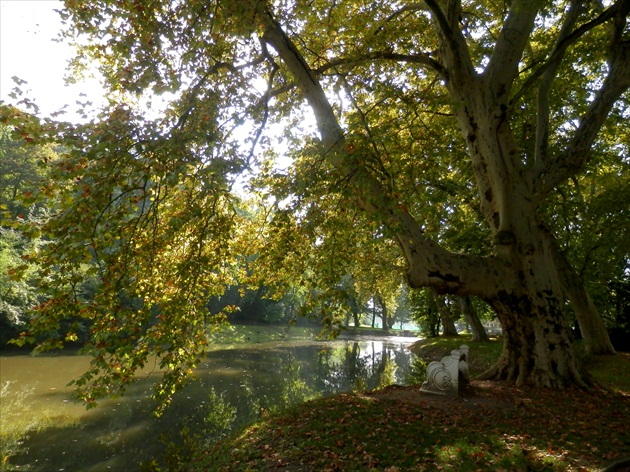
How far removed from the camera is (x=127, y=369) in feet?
22.0

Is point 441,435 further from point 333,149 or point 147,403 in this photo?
point 147,403

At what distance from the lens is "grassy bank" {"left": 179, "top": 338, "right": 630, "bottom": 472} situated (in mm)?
5879

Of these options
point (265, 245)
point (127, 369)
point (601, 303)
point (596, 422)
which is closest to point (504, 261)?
point (596, 422)

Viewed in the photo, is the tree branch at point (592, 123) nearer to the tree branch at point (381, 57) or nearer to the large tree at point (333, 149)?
the large tree at point (333, 149)

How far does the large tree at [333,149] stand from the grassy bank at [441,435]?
5.35 ft

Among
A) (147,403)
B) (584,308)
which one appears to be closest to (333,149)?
(147,403)

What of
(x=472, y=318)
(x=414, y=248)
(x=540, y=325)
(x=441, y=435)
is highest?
(x=414, y=248)

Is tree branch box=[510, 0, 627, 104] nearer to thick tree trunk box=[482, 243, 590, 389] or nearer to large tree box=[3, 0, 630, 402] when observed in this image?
large tree box=[3, 0, 630, 402]

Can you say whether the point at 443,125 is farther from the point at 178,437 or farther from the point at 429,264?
the point at 178,437

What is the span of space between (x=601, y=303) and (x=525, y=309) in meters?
15.8

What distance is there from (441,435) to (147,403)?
10.5m

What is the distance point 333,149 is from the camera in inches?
310

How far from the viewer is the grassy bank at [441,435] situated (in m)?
5.88

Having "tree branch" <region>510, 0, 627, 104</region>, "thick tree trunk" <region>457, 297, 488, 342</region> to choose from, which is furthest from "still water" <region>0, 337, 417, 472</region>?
"tree branch" <region>510, 0, 627, 104</region>
